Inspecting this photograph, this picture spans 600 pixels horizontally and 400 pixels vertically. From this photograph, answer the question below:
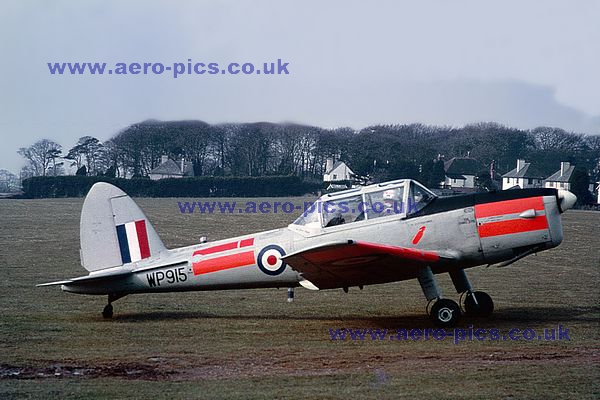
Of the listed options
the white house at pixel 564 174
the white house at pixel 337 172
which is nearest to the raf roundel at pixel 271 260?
the white house at pixel 337 172

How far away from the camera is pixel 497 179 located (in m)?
27.1

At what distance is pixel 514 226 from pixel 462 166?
1641 cm

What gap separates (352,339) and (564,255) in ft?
50.9

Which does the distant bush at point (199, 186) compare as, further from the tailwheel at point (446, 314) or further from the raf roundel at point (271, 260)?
the tailwheel at point (446, 314)

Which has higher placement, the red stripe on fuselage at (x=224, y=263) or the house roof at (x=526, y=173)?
the house roof at (x=526, y=173)

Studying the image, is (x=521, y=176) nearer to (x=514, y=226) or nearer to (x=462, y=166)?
(x=462, y=166)

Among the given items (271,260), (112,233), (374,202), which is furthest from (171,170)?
(374,202)

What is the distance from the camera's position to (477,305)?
10.5 m

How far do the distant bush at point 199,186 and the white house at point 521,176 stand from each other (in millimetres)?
6546

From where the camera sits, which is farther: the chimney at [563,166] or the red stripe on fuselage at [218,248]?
the chimney at [563,166]

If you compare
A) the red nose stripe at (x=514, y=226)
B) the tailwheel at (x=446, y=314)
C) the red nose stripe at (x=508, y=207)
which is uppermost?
the red nose stripe at (x=508, y=207)

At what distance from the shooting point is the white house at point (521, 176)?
24594 mm

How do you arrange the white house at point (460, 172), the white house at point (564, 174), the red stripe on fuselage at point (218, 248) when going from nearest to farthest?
1. the red stripe on fuselage at point (218, 248)
2. the white house at point (460, 172)
3. the white house at point (564, 174)

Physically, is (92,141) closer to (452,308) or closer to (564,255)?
(564,255)
